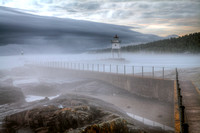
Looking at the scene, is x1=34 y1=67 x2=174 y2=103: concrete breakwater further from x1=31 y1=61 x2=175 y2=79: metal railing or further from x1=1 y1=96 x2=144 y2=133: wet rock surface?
x1=1 y1=96 x2=144 y2=133: wet rock surface

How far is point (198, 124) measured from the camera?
833 cm

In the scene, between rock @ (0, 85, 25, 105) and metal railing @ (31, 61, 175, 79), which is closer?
rock @ (0, 85, 25, 105)

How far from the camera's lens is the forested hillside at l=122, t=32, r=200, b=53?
77787 mm

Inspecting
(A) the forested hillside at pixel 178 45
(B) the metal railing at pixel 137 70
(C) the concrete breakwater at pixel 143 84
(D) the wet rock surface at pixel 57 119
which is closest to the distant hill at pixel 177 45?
(A) the forested hillside at pixel 178 45

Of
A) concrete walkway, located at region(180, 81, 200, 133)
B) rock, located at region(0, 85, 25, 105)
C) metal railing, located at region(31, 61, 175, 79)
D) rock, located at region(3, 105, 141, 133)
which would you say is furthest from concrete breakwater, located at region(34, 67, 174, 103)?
rock, located at region(0, 85, 25, 105)

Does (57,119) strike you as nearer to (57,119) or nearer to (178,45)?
(57,119)

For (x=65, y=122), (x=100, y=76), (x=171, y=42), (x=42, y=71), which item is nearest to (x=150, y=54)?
(x=171, y=42)

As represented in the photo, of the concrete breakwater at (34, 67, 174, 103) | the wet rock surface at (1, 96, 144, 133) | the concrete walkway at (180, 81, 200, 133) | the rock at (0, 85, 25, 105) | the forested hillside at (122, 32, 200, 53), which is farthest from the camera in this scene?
the forested hillside at (122, 32, 200, 53)

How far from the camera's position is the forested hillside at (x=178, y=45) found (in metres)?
77.8

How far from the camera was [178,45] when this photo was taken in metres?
87.6

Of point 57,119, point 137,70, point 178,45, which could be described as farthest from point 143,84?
point 178,45

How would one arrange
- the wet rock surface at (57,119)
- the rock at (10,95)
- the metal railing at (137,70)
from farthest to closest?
the metal railing at (137,70) < the rock at (10,95) < the wet rock surface at (57,119)

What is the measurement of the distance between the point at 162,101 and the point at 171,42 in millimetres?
76604

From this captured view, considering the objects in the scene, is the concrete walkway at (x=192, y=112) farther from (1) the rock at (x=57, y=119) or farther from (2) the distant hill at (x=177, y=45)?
(2) the distant hill at (x=177, y=45)
